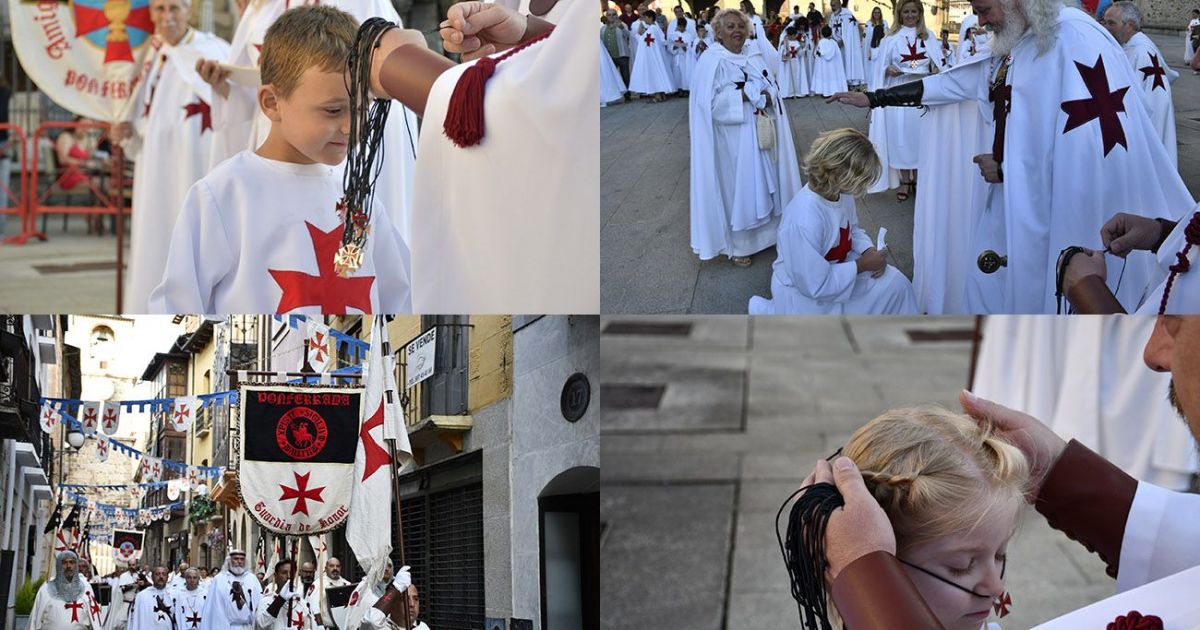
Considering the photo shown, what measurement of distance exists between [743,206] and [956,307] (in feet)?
2.33

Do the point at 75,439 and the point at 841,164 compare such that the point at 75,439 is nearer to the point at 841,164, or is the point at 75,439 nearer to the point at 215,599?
the point at 215,599

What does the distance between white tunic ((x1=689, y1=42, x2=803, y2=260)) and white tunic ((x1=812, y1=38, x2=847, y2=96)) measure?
0.13 m

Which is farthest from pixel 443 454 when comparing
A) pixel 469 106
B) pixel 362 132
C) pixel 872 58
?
pixel 872 58

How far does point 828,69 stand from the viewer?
12.2 feet

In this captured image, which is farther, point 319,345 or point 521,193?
point 319,345

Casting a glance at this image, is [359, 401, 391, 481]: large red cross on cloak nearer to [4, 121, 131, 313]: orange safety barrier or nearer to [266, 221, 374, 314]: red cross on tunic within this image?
[266, 221, 374, 314]: red cross on tunic

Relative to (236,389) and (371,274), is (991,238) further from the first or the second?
(236,389)

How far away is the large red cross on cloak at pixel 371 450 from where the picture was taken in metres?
3.76

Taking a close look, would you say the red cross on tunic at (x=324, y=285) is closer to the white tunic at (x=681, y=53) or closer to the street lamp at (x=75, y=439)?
the street lamp at (x=75, y=439)

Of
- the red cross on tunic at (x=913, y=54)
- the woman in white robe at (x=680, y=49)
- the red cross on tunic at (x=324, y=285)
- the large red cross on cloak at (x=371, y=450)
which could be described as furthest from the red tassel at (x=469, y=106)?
the red cross on tunic at (x=913, y=54)

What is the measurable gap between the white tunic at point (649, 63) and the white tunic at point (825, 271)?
52 centimetres

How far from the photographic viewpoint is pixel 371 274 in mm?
3682

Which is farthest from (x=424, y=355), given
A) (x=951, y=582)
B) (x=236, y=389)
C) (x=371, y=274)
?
(x=951, y=582)

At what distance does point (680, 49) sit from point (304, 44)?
1.07 meters
